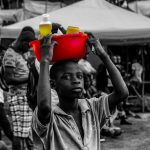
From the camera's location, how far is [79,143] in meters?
2.50

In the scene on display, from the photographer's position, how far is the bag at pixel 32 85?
Answer: 468 cm

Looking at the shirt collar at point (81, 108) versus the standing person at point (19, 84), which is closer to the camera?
the shirt collar at point (81, 108)

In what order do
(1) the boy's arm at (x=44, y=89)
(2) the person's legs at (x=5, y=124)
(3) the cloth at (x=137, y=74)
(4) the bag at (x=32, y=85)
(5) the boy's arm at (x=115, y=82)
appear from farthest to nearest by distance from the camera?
(3) the cloth at (x=137, y=74)
(2) the person's legs at (x=5, y=124)
(4) the bag at (x=32, y=85)
(5) the boy's arm at (x=115, y=82)
(1) the boy's arm at (x=44, y=89)

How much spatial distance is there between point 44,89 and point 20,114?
113 inches

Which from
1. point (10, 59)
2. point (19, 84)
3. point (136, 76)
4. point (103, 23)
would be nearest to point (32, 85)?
point (19, 84)

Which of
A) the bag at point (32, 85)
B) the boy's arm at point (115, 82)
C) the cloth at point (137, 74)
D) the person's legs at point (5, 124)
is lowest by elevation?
the cloth at point (137, 74)

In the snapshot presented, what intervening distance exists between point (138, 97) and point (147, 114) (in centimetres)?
84

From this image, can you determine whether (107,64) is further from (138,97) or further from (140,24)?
(138,97)

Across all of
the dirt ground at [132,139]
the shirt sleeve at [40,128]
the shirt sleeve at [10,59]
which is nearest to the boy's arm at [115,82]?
the shirt sleeve at [40,128]

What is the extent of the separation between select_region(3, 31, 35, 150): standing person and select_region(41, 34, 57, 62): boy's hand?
8.86 feet

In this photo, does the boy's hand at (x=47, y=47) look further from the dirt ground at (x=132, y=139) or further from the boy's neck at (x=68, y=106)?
the dirt ground at (x=132, y=139)

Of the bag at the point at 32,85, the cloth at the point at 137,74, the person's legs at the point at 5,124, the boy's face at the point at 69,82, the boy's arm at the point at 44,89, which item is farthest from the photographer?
the cloth at the point at 137,74

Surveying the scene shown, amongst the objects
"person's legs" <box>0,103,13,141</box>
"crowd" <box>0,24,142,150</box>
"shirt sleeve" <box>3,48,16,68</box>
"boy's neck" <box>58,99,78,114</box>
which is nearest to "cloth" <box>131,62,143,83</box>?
"person's legs" <box>0,103,13,141</box>

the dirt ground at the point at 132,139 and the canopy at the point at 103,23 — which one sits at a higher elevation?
the canopy at the point at 103,23
